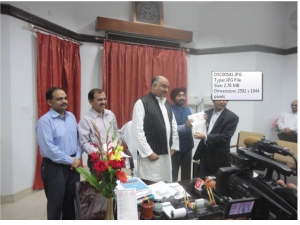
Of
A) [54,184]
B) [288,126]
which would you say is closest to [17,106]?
[54,184]

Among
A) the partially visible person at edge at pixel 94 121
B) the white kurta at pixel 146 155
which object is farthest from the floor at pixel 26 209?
the white kurta at pixel 146 155

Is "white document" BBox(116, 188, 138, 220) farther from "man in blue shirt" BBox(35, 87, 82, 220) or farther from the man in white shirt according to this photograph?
the man in white shirt

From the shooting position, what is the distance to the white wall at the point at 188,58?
210 centimetres

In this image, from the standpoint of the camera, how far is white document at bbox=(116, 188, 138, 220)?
0.94 meters

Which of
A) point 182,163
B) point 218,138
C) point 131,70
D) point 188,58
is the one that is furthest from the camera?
point 188,58

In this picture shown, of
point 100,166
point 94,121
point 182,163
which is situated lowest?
point 182,163

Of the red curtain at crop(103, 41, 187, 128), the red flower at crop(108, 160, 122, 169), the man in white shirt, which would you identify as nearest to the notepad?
the red flower at crop(108, 160, 122, 169)

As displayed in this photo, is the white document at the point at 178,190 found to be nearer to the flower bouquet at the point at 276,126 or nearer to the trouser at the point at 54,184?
the trouser at the point at 54,184

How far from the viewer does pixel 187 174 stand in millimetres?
2248

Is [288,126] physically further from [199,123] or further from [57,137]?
[57,137]

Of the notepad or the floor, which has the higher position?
the notepad

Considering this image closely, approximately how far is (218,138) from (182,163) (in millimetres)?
552

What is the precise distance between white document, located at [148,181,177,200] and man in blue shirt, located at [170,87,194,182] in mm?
912

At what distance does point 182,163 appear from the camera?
223 centimetres
